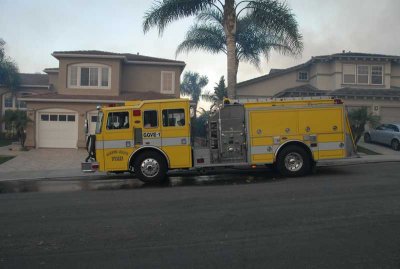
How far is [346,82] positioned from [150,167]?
22.0 meters

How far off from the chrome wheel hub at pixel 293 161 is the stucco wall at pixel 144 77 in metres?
16.9

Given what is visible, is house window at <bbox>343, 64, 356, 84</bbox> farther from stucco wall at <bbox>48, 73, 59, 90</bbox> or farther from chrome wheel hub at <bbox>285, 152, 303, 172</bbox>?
stucco wall at <bbox>48, 73, 59, 90</bbox>

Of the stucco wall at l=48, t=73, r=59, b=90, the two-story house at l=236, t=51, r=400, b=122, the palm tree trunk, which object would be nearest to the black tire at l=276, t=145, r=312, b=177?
the palm tree trunk

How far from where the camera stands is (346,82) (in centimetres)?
2995

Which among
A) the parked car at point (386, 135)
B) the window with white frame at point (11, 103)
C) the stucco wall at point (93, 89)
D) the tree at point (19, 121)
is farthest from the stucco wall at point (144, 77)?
the parked car at point (386, 135)

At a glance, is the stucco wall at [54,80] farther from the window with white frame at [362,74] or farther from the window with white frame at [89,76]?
the window with white frame at [362,74]

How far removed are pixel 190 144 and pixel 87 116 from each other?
13.9 meters

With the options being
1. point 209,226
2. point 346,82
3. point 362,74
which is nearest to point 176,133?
point 209,226

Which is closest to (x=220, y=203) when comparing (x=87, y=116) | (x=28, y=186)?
(x=28, y=186)

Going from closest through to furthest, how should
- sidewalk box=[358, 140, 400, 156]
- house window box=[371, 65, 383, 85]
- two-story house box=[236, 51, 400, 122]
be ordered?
1. sidewalk box=[358, 140, 400, 156]
2. two-story house box=[236, 51, 400, 122]
3. house window box=[371, 65, 383, 85]

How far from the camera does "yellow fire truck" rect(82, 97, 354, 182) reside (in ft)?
41.1

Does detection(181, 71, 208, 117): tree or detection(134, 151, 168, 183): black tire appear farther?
detection(181, 71, 208, 117): tree

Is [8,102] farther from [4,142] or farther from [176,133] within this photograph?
[176,133]

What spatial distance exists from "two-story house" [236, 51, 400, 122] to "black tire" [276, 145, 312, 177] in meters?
16.3
